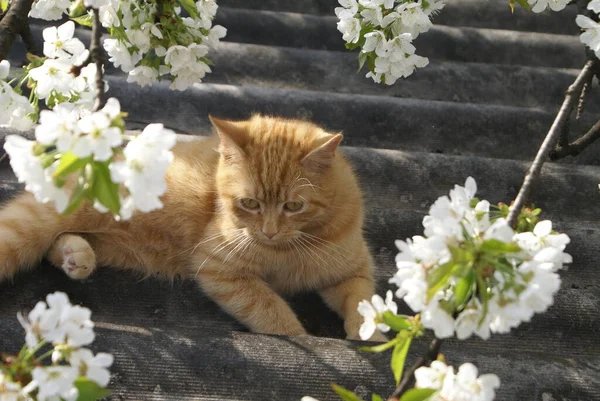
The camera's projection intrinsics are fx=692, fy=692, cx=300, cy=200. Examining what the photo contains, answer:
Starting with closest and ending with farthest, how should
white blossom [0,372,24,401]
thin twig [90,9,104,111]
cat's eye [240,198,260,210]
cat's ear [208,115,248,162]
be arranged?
white blossom [0,372,24,401] → thin twig [90,9,104,111] → cat's ear [208,115,248,162] → cat's eye [240,198,260,210]

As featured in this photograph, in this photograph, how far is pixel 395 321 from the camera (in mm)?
1113

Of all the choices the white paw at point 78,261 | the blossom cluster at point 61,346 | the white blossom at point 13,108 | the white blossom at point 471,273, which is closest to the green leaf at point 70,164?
the blossom cluster at point 61,346

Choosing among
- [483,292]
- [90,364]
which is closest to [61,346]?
[90,364]

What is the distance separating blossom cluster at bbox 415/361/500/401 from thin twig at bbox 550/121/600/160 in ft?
4.55

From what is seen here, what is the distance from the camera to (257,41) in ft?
10.1

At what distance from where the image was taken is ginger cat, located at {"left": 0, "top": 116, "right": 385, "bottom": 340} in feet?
6.83

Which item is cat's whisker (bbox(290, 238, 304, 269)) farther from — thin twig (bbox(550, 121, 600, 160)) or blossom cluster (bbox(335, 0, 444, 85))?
thin twig (bbox(550, 121, 600, 160))

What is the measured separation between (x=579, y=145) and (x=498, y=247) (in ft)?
4.76

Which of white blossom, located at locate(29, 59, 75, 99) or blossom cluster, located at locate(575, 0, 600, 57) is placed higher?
blossom cluster, located at locate(575, 0, 600, 57)

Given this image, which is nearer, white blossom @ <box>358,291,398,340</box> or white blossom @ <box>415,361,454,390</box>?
white blossom @ <box>415,361,454,390</box>

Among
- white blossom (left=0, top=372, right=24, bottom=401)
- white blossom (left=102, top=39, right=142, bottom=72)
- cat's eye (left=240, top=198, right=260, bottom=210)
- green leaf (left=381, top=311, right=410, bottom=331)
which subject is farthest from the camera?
cat's eye (left=240, top=198, right=260, bottom=210)

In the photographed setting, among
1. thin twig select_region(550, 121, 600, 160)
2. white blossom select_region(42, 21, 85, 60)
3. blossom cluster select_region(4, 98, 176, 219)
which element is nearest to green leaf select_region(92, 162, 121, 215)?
blossom cluster select_region(4, 98, 176, 219)

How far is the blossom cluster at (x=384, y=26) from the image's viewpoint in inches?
71.7

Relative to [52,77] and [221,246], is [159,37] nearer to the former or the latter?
[52,77]
